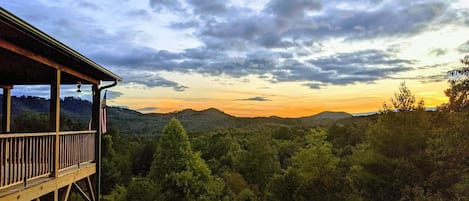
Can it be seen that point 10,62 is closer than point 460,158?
Yes

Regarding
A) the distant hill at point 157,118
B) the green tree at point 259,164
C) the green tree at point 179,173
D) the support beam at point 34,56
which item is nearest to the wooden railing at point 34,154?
the support beam at point 34,56

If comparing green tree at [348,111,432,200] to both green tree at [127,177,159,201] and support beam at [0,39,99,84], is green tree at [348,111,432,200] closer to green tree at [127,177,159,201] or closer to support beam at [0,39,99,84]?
green tree at [127,177,159,201]

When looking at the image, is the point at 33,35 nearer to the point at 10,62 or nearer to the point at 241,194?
the point at 10,62

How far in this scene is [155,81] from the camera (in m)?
35.2

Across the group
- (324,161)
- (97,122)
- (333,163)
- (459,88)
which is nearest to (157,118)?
(324,161)

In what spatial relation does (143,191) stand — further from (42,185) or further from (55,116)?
(42,185)

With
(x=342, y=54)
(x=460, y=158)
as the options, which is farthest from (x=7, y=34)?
(x=342, y=54)

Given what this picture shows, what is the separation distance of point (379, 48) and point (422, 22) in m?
4.80

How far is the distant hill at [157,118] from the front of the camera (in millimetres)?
45031

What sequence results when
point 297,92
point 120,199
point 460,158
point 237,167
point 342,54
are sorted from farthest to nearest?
point 237,167
point 297,92
point 120,199
point 342,54
point 460,158

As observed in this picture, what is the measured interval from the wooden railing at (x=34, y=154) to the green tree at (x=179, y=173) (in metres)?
23.3

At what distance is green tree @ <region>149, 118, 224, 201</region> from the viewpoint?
3309 centimetres

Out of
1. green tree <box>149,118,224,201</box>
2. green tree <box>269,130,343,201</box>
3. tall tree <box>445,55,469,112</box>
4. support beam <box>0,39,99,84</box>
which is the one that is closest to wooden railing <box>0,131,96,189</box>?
support beam <box>0,39,99,84</box>

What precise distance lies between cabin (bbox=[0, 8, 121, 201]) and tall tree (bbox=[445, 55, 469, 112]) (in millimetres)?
9883
